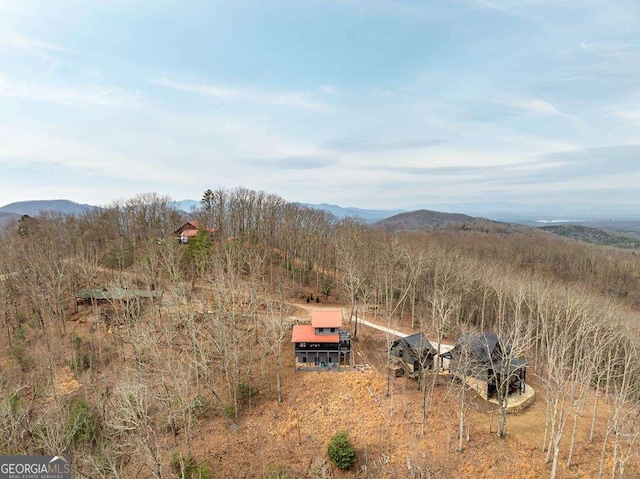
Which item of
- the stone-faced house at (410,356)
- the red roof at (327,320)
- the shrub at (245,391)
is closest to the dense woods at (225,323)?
the shrub at (245,391)

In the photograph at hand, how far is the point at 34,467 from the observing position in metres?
16.4

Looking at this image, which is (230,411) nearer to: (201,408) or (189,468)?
(201,408)

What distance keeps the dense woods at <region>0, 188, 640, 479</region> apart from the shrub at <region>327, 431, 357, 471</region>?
1213 millimetres

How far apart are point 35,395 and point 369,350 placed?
108 feet

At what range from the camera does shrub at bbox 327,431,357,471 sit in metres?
22.7

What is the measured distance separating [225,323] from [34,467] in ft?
66.3

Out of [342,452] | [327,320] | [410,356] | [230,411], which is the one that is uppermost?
[327,320]

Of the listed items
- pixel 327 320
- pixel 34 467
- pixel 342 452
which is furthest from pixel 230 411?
pixel 34 467

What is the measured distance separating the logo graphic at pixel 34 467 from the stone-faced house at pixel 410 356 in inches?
989

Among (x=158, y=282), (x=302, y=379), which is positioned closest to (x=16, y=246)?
(x=158, y=282)

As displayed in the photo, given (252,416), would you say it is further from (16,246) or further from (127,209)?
(127,209)

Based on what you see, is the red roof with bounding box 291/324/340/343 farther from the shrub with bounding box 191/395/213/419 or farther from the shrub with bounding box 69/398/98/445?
the shrub with bounding box 69/398/98/445

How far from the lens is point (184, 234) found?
6938 centimetres

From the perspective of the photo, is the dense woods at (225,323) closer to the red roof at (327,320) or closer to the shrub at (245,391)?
the shrub at (245,391)
